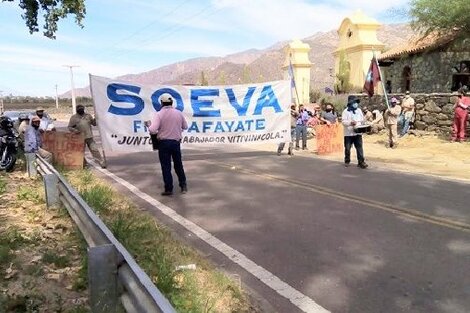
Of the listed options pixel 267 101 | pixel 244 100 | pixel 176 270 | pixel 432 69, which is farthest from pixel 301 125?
pixel 176 270

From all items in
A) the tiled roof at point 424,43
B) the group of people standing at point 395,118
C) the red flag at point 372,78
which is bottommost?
the group of people standing at point 395,118

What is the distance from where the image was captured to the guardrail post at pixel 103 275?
3305mm

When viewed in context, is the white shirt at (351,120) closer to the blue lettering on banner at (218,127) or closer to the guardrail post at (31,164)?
the blue lettering on banner at (218,127)

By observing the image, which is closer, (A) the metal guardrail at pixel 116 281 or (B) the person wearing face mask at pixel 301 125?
(A) the metal guardrail at pixel 116 281

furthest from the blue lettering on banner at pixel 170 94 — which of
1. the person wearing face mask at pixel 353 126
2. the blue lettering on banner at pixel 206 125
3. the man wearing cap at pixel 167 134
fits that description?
the person wearing face mask at pixel 353 126

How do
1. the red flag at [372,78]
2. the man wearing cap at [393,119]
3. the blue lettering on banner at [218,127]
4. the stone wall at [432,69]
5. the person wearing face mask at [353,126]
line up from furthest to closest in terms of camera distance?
A: the stone wall at [432,69] → the red flag at [372,78] → the man wearing cap at [393,119] → the blue lettering on banner at [218,127] → the person wearing face mask at [353,126]

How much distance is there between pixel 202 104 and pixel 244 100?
4.34ft

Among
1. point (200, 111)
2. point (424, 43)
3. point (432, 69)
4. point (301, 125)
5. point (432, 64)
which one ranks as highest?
point (424, 43)

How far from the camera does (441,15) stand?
22016 mm

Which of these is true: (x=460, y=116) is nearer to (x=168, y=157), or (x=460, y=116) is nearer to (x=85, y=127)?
(x=168, y=157)

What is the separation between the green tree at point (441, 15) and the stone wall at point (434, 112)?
414 centimetres

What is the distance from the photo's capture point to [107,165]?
43.6ft

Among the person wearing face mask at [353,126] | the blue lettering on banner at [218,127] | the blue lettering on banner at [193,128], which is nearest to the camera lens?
the person wearing face mask at [353,126]

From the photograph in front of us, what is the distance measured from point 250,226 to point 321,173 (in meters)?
4.97
